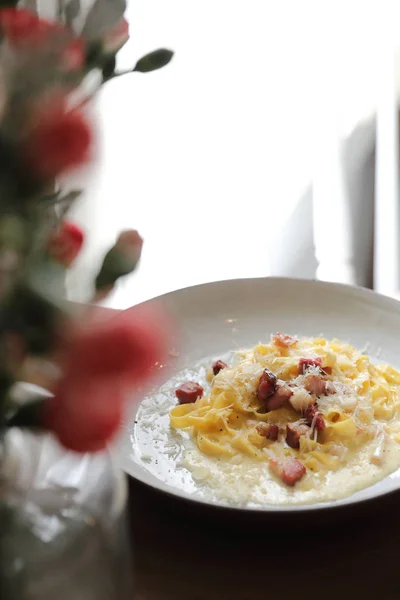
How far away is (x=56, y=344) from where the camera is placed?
1.27ft

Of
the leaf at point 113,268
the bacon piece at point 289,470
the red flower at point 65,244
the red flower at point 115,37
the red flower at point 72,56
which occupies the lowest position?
the bacon piece at point 289,470

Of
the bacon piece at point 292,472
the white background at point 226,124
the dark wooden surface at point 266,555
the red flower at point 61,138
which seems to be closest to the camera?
the red flower at point 61,138

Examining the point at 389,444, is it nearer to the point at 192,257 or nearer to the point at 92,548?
the point at 92,548

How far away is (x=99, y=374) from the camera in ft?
1.20

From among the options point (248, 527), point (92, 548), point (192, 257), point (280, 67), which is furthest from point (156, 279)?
point (92, 548)

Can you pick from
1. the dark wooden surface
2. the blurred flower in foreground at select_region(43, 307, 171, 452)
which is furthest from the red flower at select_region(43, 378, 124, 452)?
the dark wooden surface

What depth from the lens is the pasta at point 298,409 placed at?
91cm

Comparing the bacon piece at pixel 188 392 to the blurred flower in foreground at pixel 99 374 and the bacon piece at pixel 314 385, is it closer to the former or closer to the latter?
the bacon piece at pixel 314 385

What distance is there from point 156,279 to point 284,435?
4.29 ft

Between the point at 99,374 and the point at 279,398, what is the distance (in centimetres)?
64

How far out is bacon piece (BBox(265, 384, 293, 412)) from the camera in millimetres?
984

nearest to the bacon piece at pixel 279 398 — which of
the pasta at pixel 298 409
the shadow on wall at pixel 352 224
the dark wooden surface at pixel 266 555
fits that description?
the pasta at pixel 298 409

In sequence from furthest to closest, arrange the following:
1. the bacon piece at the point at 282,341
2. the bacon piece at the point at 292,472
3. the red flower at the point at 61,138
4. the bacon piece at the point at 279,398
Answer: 1. the bacon piece at the point at 282,341
2. the bacon piece at the point at 279,398
3. the bacon piece at the point at 292,472
4. the red flower at the point at 61,138

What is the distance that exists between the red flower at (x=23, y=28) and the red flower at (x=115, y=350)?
0.47 ft
